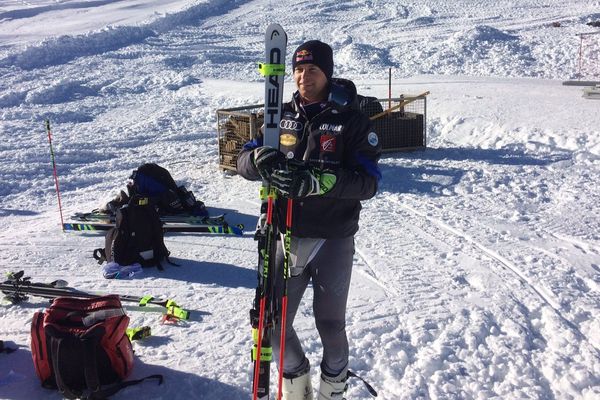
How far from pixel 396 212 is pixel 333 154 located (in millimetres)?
5036

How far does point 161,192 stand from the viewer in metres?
7.92

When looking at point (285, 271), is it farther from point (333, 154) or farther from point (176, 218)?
point (176, 218)

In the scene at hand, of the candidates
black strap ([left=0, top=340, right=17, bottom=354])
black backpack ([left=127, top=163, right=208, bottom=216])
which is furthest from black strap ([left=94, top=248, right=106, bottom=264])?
black strap ([left=0, top=340, right=17, bottom=354])

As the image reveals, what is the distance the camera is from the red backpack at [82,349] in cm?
352

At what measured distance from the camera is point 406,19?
92.3ft

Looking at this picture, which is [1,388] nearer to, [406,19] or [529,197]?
[529,197]

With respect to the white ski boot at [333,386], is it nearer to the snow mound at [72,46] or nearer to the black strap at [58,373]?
the black strap at [58,373]

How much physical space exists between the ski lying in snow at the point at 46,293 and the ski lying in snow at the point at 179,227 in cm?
193

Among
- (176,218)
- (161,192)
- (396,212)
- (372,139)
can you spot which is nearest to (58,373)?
(372,139)

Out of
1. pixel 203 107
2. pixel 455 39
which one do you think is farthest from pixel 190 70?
pixel 455 39

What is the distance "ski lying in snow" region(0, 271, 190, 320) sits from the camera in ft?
16.1

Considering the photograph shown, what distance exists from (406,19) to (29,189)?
898 inches

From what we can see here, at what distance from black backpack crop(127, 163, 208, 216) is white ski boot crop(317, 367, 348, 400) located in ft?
16.6

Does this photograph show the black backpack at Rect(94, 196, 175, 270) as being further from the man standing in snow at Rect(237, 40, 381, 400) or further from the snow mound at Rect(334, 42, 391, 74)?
the snow mound at Rect(334, 42, 391, 74)
